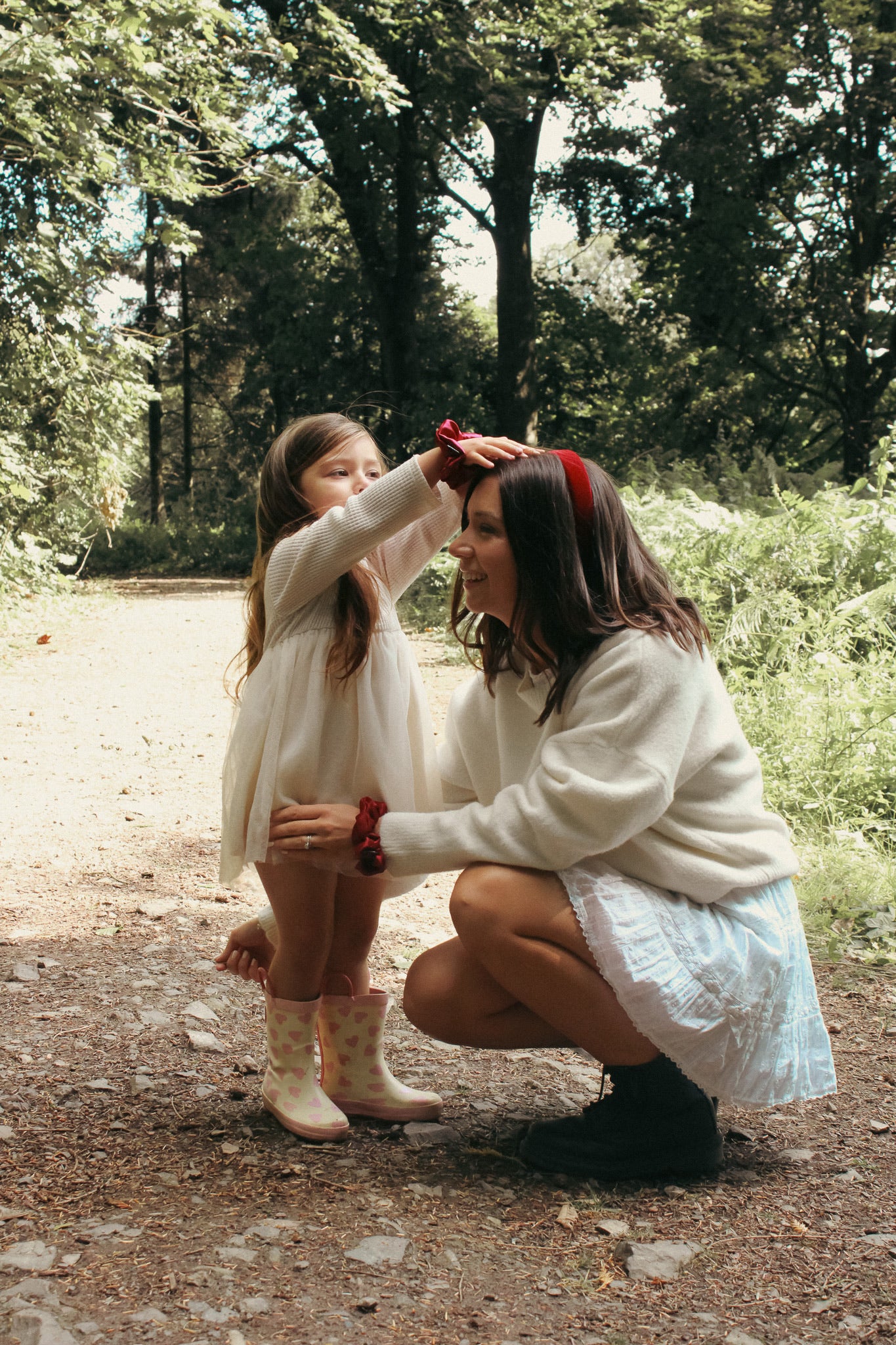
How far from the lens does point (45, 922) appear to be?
3703mm

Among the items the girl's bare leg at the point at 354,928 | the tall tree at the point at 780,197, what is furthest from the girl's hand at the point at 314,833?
the tall tree at the point at 780,197

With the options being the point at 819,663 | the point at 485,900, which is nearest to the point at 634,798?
the point at 485,900

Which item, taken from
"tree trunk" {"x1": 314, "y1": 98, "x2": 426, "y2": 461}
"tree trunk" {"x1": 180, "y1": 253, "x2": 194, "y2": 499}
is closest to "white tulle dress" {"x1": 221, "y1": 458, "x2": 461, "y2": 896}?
"tree trunk" {"x1": 314, "y1": 98, "x2": 426, "y2": 461}

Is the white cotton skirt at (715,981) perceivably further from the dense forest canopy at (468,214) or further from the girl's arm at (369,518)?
the dense forest canopy at (468,214)

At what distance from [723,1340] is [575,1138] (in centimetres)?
57

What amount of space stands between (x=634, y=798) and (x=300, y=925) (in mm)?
728

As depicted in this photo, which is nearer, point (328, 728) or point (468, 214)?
point (328, 728)

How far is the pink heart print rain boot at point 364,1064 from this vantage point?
2.45 m

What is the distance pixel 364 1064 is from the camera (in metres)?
2.46

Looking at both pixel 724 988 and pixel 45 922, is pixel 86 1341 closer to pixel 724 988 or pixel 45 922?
pixel 724 988

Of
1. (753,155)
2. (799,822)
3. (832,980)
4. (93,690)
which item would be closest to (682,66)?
(753,155)

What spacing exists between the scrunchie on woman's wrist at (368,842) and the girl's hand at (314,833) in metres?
0.02

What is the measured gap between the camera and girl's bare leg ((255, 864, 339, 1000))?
7.40 ft

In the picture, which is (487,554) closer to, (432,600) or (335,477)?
(335,477)
